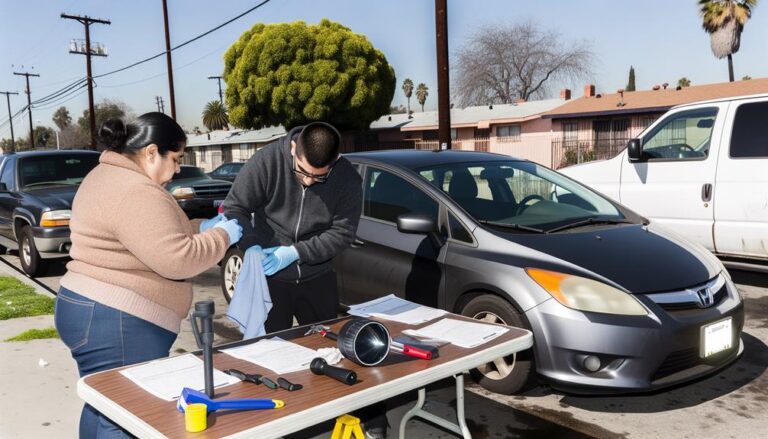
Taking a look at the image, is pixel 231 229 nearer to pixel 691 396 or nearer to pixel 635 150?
pixel 691 396

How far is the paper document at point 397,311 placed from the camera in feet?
9.49

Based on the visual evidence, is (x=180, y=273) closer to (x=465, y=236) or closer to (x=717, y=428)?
(x=465, y=236)

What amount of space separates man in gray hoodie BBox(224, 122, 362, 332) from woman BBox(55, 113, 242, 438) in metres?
0.65

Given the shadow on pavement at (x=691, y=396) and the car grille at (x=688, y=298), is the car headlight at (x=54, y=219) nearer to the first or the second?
the shadow on pavement at (x=691, y=396)

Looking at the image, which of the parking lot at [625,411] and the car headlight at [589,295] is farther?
the parking lot at [625,411]

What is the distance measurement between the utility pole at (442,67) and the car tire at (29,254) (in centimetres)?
764

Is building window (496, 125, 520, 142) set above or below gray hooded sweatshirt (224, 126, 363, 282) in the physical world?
above

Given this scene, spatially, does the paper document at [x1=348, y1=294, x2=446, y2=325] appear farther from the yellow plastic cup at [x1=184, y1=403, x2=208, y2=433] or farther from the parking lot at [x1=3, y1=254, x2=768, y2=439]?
the yellow plastic cup at [x1=184, y1=403, x2=208, y2=433]

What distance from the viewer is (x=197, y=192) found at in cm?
1208

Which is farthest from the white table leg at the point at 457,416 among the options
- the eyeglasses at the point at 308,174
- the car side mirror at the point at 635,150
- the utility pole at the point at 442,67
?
the utility pole at the point at 442,67

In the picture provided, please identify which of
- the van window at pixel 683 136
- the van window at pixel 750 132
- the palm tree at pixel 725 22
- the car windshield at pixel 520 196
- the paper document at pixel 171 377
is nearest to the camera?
the paper document at pixel 171 377

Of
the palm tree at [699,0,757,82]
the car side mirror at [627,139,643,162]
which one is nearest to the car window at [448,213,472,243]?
the car side mirror at [627,139,643,162]

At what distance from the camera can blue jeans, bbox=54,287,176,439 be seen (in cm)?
237

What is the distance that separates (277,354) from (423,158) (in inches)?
113
